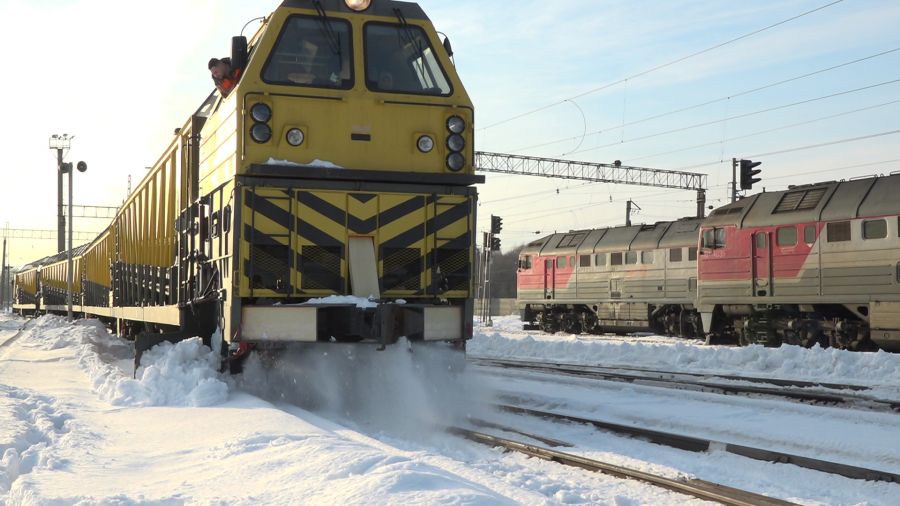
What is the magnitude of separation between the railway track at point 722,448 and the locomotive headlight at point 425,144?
279cm

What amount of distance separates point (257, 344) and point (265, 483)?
10.2 ft

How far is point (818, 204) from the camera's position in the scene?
1842 cm

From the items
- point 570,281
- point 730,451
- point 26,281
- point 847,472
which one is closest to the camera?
point 847,472

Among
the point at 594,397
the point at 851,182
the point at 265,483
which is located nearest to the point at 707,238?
the point at 851,182

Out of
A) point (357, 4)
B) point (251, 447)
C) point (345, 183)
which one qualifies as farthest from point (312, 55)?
point (251, 447)

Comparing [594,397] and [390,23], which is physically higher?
[390,23]

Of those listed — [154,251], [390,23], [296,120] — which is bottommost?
[154,251]

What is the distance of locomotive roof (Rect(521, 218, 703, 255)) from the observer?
2666cm

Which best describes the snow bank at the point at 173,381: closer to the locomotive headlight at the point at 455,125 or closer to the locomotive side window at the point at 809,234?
the locomotive headlight at the point at 455,125

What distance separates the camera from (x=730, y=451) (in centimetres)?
657

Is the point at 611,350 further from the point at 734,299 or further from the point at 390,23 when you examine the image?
the point at 390,23

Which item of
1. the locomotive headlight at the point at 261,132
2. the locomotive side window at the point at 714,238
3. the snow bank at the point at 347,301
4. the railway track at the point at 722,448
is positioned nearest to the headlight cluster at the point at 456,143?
the snow bank at the point at 347,301

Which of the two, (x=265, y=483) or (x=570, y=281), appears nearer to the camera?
(x=265, y=483)

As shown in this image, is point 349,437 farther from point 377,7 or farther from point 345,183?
point 377,7
